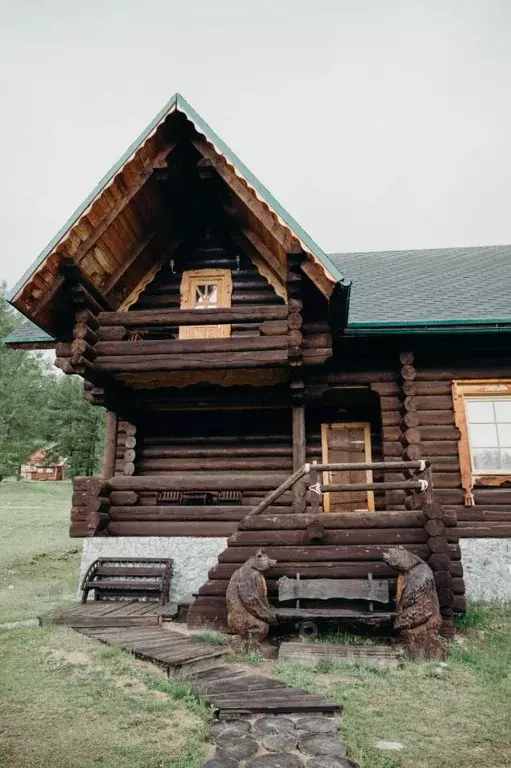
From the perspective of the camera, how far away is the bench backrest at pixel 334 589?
21.7ft

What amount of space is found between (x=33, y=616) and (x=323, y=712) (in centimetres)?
532

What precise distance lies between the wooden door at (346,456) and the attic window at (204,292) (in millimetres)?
3171

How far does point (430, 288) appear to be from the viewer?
38.3 feet

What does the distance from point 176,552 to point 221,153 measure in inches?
274

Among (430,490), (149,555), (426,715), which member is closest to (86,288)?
(149,555)

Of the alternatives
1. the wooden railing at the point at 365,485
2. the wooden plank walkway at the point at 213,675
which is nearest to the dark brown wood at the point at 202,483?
the wooden railing at the point at 365,485

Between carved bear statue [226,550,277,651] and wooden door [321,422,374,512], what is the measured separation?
4.50 meters

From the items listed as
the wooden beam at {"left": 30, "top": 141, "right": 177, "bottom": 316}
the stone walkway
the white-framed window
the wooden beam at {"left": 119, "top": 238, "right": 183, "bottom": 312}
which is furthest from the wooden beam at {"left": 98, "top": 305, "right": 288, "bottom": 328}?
the stone walkway

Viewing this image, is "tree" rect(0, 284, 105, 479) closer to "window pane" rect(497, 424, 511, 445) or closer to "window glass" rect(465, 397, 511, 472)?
"window glass" rect(465, 397, 511, 472)

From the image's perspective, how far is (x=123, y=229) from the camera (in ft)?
32.3

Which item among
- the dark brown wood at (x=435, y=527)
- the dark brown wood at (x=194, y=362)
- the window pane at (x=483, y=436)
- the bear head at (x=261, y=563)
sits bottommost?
the bear head at (x=261, y=563)

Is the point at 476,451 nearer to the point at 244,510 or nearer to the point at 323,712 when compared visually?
the point at 244,510

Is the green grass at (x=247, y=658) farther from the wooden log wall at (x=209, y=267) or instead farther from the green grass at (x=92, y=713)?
the wooden log wall at (x=209, y=267)

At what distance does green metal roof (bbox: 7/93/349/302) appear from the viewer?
27.2 feet
